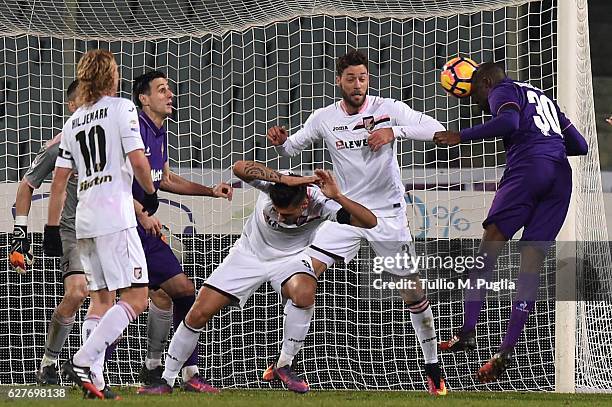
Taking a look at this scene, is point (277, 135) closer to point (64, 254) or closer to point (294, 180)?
point (294, 180)

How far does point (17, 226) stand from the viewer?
6.74 metres

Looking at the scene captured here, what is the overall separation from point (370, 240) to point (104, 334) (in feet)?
7.61

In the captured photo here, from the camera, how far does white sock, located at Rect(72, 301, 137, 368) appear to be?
5.58m

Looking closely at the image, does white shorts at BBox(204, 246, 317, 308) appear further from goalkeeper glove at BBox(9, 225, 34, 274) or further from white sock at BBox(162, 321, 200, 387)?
goalkeeper glove at BBox(9, 225, 34, 274)

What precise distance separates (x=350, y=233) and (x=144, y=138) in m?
1.53

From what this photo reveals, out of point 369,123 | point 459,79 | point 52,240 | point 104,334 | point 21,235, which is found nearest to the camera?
point 104,334

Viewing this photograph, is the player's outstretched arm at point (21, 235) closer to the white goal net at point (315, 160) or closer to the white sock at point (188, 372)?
the white sock at point (188, 372)

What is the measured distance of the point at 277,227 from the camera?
7031 millimetres

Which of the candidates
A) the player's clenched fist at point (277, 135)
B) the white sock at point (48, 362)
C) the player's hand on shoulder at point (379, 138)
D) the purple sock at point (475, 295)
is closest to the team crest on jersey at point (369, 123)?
the player's hand on shoulder at point (379, 138)

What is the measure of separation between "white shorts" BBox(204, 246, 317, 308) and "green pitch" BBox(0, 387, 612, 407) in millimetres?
609

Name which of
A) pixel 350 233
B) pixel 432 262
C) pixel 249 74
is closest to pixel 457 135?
pixel 350 233

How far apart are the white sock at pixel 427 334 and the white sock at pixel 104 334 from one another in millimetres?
2162

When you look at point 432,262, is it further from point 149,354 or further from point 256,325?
point 149,354

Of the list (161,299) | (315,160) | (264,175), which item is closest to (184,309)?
(161,299)
